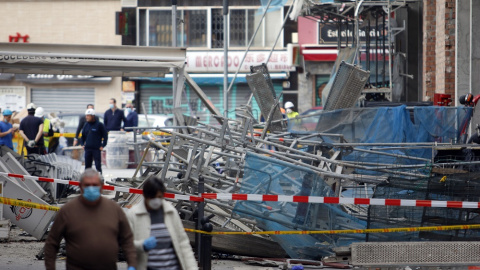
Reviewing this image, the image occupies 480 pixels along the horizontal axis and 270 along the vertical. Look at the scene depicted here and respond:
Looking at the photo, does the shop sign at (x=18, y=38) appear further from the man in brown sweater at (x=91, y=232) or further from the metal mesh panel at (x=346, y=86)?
the man in brown sweater at (x=91, y=232)

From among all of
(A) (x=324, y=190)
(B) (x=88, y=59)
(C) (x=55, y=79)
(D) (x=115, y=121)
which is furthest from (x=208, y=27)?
(A) (x=324, y=190)

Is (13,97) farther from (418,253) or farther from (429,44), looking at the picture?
(418,253)

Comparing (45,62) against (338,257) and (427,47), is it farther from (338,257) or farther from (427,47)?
(427,47)

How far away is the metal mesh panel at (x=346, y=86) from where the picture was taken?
16516 mm

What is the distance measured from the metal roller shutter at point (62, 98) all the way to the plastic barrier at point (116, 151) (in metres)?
16.6

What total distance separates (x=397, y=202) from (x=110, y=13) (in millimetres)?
31860

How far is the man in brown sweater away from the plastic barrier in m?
18.1

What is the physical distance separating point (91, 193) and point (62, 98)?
116 ft

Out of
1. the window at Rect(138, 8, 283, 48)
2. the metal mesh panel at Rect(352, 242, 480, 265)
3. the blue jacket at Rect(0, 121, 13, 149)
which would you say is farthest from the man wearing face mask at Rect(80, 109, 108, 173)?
the window at Rect(138, 8, 283, 48)

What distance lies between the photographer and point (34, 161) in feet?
46.9

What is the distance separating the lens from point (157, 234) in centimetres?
597

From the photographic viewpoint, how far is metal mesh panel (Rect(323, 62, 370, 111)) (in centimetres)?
1652

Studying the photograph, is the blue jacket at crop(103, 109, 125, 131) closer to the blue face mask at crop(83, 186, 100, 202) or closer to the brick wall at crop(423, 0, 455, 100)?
the brick wall at crop(423, 0, 455, 100)

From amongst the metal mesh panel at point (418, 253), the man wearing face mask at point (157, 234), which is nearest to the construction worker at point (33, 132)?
the metal mesh panel at point (418, 253)
